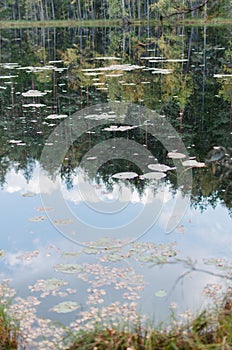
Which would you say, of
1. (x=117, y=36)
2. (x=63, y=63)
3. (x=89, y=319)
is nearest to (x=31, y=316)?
(x=89, y=319)

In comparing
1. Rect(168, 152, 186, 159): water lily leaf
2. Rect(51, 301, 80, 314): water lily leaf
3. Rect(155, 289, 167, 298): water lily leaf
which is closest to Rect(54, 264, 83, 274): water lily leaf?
Rect(51, 301, 80, 314): water lily leaf

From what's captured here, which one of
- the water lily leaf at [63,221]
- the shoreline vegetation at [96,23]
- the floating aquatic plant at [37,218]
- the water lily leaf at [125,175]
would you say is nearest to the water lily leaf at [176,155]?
the water lily leaf at [125,175]

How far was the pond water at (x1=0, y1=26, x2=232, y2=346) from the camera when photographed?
4371 mm

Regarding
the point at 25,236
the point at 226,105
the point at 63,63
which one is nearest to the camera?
the point at 25,236

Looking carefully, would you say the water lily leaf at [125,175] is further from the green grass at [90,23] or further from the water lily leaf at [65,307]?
the green grass at [90,23]

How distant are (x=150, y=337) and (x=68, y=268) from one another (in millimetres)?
1758

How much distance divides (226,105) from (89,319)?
831 cm

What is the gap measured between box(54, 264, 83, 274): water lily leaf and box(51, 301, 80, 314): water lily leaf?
1.87 feet

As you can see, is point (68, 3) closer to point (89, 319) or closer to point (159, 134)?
point (159, 134)

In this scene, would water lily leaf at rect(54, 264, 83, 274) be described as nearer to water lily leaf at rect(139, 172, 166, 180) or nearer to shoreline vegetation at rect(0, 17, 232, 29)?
water lily leaf at rect(139, 172, 166, 180)

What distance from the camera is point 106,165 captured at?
25.2 feet

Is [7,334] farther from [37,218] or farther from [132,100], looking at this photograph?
[132,100]

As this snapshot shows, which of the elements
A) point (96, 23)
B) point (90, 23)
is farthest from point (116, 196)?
point (90, 23)

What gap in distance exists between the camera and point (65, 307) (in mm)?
4094
